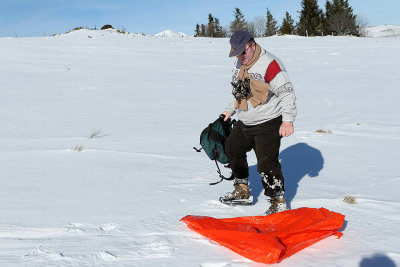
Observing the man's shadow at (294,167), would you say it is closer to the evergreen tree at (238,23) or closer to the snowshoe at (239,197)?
the snowshoe at (239,197)

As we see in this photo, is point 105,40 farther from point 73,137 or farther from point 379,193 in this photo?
point 379,193

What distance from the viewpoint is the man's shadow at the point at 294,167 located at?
3.79 m

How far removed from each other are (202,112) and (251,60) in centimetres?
485

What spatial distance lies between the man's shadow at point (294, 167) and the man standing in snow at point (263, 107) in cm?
49

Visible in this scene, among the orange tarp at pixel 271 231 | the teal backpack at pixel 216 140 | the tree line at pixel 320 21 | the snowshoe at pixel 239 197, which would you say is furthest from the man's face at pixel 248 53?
the tree line at pixel 320 21

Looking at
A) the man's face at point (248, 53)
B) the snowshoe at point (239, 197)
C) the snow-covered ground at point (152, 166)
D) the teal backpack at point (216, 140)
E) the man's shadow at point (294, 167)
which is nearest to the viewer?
the snow-covered ground at point (152, 166)

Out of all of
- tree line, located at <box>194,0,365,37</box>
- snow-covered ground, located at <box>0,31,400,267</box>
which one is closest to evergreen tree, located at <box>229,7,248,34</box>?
tree line, located at <box>194,0,365,37</box>

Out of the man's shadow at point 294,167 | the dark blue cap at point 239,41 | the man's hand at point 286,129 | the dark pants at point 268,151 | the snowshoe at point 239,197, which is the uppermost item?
the dark blue cap at point 239,41

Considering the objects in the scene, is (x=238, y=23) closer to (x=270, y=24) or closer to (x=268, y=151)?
(x=270, y=24)

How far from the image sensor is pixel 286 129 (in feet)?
9.32

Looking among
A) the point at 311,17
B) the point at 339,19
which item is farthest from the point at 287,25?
the point at 339,19

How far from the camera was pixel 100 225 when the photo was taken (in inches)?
106

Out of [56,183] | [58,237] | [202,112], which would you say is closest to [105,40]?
[202,112]

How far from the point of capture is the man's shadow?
12.4ft
